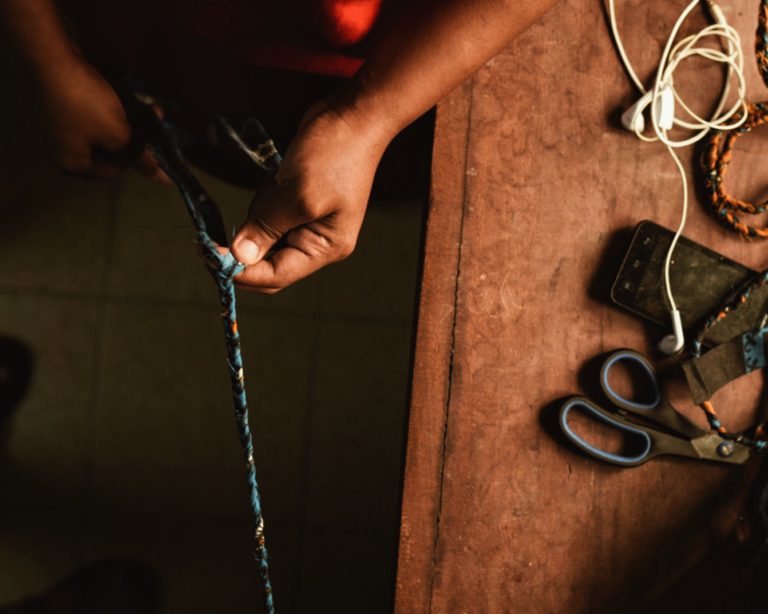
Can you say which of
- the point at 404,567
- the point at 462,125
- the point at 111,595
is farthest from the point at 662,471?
the point at 111,595

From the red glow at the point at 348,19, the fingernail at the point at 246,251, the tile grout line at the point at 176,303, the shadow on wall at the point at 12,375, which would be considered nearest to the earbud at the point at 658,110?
the red glow at the point at 348,19

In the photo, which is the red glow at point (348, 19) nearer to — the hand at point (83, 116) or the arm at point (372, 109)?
the arm at point (372, 109)

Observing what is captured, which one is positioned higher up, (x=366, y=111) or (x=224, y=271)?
(x=366, y=111)

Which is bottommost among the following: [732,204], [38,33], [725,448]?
[725,448]

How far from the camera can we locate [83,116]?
2.08 ft

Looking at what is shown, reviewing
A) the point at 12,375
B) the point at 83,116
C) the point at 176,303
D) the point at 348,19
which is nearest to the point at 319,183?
the point at 348,19

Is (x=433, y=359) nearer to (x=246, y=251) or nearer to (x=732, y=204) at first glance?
(x=246, y=251)

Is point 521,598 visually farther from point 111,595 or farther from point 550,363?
point 111,595

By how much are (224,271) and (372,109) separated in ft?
0.60

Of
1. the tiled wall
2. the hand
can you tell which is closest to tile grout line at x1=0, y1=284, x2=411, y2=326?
the tiled wall

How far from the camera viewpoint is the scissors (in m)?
0.60

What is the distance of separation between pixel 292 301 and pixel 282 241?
571 millimetres

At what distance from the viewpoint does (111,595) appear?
111 cm

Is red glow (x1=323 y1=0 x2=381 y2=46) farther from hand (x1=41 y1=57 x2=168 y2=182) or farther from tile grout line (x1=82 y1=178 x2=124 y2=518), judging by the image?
tile grout line (x1=82 y1=178 x2=124 y2=518)
